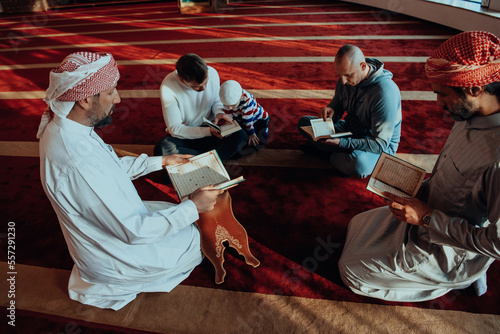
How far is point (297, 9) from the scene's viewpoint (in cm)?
733

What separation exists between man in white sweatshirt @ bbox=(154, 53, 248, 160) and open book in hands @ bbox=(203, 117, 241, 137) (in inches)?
3.0

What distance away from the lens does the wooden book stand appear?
203 cm

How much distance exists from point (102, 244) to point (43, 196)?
1627mm

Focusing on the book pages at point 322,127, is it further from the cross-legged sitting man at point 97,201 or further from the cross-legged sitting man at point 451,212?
the cross-legged sitting man at point 97,201

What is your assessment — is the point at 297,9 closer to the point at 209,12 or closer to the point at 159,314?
the point at 209,12

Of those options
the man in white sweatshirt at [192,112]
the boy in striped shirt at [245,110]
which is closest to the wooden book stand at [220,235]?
the man in white sweatshirt at [192,112]

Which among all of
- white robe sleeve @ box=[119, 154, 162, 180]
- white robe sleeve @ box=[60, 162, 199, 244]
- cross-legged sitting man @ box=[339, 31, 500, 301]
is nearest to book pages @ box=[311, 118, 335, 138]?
cross-legged sitting man @ box=[339, 31, 500, 301]

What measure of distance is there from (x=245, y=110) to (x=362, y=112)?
3.12 feet

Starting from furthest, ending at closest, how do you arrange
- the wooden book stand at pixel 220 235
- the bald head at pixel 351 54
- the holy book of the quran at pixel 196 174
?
the bald head at pixel 351 54, the wooden book stand at pixel 220 235, the holy book of the quran at pixel 196 174

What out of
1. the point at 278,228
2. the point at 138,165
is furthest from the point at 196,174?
the point at 278,228

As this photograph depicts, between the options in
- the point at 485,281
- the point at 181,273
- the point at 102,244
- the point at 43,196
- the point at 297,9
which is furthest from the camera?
the point at 297,9

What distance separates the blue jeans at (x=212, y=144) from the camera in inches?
108

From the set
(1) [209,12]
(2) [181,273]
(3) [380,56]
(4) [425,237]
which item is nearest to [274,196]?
(2) [181,273]

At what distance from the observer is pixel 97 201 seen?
1.39m
